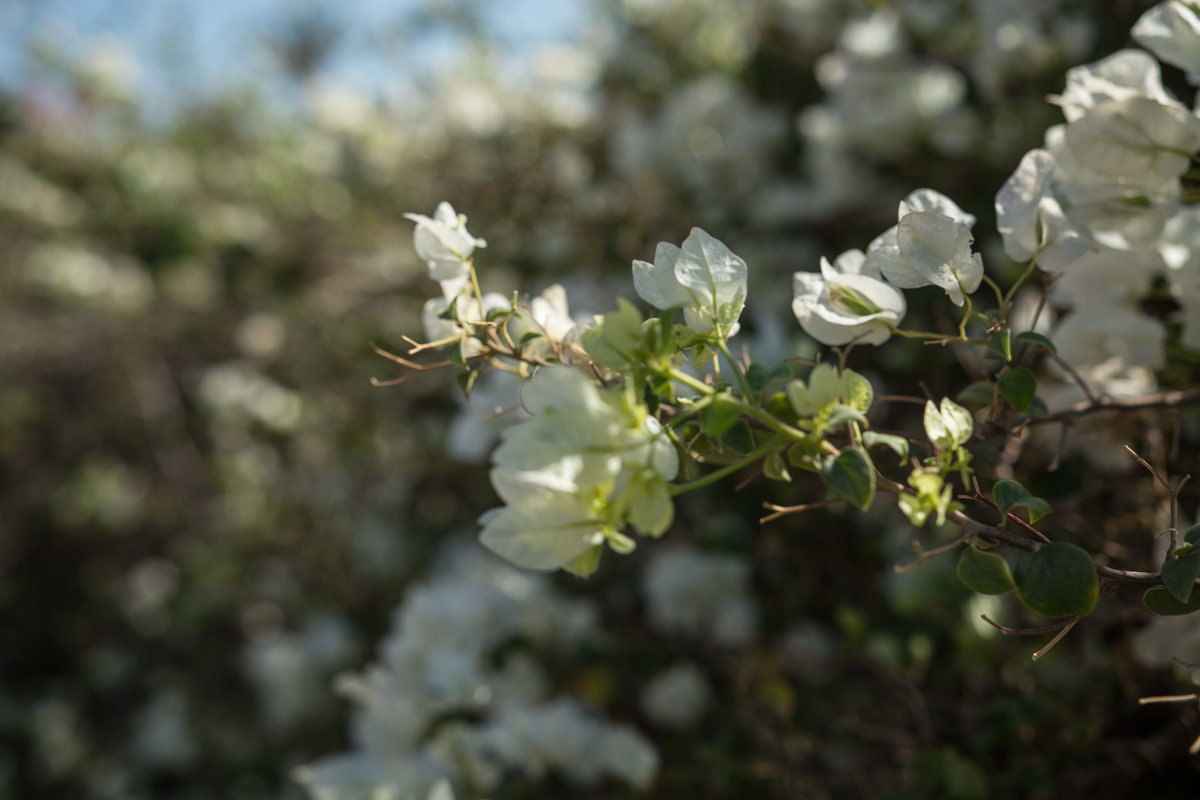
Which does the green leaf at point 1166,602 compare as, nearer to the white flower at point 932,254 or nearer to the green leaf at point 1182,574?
the green leaf at point 1182,574

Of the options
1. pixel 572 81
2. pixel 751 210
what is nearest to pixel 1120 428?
pixel 751 210

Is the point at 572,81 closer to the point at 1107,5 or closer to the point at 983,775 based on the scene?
the point at 1107,5

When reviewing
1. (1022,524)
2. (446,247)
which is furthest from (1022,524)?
(446,247)

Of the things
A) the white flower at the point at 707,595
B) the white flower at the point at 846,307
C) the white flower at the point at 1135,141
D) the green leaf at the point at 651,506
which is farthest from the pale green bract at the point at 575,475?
the white flower at the point at 707,595

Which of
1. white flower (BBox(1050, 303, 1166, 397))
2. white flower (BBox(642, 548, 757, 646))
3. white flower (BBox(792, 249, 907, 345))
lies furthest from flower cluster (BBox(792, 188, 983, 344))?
white flower (BBox(642, 548, 757, 646))

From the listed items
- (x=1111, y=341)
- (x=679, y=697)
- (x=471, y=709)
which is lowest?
(x=679, y=697)

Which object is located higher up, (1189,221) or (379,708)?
(1189,221)

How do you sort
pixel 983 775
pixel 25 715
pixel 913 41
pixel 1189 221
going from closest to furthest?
1. pixel 1189 221
2. pixel 983 775
3. pixel 913 41
4. pixel 25 715

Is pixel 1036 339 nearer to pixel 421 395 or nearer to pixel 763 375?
pixel 763 375

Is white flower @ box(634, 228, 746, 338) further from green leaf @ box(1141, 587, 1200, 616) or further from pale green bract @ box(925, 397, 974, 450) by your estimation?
green leaf @ box(1141, 587, 1200, 616)
